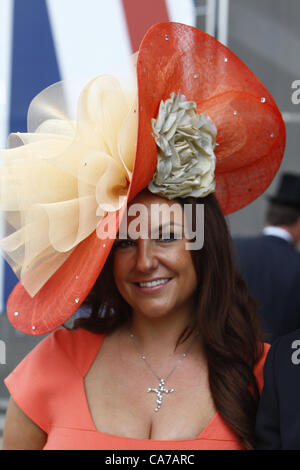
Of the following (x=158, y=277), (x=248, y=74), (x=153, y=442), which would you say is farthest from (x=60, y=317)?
(x=248, y=74)

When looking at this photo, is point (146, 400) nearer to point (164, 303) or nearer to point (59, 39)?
point (164, 303)

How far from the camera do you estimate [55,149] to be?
1393 mm

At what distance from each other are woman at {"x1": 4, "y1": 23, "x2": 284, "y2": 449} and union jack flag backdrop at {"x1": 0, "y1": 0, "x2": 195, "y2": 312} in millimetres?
712

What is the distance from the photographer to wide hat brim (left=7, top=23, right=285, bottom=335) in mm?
1325

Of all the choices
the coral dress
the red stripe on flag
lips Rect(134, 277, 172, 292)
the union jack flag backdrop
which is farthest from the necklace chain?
the red stripe on flag

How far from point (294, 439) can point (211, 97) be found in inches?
32.3

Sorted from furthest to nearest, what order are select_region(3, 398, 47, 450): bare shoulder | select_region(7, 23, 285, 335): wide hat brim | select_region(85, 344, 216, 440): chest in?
select_region(3, 398, 47, 450): bare shoulder < select_region(85, 344, 216, 440): chest < select_region(7, 23, 285, 335): wide hat brim

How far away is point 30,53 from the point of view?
2.26 meters

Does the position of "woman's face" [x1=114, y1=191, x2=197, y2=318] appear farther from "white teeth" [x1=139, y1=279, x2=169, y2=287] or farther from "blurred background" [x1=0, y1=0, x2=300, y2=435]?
"blurred background" [x1=0, y1=0, x2=300, y2=435]

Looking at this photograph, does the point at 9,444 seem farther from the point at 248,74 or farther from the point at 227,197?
the point at 248,74

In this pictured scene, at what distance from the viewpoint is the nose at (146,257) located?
142 centimetres

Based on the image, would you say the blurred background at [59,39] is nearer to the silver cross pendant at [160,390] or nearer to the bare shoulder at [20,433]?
the bare shoulder at [20,433]

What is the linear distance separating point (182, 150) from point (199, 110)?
0.49ft

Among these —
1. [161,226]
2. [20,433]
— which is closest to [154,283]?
[161,226]
